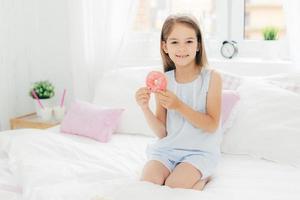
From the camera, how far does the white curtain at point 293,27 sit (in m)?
2.30

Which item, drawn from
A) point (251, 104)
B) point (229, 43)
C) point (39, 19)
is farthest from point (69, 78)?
point (251, 104)

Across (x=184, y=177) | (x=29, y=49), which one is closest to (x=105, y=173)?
(x=184, y=177)

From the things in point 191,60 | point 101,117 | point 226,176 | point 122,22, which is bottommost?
point 226,176

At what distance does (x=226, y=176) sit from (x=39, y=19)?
205cm

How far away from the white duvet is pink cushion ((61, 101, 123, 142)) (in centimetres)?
5

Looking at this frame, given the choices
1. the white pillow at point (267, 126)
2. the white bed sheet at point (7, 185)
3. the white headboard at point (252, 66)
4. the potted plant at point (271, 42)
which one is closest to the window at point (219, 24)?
the potted plant at point (271, 42)

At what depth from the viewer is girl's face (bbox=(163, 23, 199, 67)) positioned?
5.58 feet

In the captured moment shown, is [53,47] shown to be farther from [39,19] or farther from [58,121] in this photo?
[58,121]

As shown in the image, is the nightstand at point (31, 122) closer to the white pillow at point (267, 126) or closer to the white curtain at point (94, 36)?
the white curtain at point (94, 36)

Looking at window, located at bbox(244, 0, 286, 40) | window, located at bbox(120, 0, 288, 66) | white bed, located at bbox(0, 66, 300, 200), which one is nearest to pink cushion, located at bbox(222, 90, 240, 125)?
white bed, located at bbox(0, 66, 300, 200)

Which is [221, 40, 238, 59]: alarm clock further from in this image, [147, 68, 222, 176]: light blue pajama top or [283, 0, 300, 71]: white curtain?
[147, 68, 222, 176]: light blue pajama top

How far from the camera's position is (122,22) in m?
2.78

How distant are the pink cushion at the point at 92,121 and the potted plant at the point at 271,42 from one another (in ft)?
3.25

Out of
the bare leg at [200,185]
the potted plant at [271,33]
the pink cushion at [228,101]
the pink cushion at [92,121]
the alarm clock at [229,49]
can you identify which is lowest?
the bare leg at [200,185]
